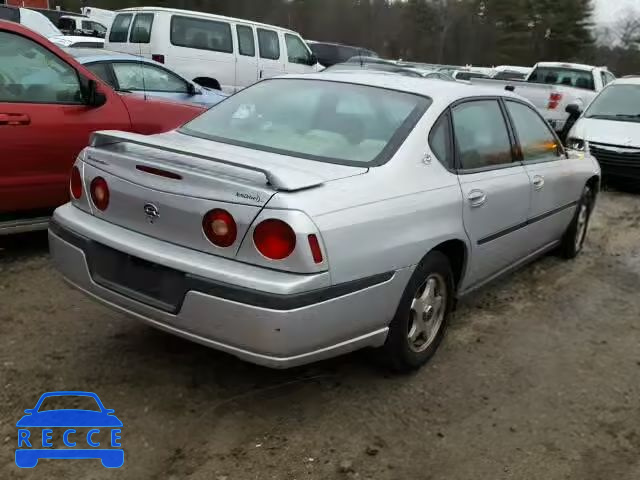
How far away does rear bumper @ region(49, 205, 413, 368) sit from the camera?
261 centimetres

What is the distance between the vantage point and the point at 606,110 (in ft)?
33.0

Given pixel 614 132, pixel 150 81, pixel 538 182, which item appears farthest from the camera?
pixel 614 132

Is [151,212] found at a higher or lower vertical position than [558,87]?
higher

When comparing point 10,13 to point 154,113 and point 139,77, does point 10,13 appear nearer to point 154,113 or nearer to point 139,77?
point 139,77

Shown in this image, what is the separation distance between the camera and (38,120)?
4613 mm

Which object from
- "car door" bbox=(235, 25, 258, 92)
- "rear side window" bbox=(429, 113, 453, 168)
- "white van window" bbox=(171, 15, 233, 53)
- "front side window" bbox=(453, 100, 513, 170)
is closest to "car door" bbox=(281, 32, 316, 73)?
"car door" bbox=(235, 25, 258, 92)

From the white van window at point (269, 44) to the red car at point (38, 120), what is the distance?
9178mm

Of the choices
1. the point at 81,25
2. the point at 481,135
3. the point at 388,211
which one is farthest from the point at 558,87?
the point at 81,25

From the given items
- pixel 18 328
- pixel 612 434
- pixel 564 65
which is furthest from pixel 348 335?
pixel 564 65

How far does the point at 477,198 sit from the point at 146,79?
5809 millimetres

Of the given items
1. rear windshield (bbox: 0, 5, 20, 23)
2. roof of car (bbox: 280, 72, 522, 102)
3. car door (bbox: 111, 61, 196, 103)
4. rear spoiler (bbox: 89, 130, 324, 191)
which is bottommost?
car door (bbox: 111, 61, 196, 103)

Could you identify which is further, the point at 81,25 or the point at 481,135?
the point at 81,25

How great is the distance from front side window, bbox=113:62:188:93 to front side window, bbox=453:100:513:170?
500 cm

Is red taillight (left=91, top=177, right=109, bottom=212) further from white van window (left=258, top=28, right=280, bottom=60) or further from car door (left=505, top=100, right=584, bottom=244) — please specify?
white van window (left=258, top=28, right=280, bottom=60)
